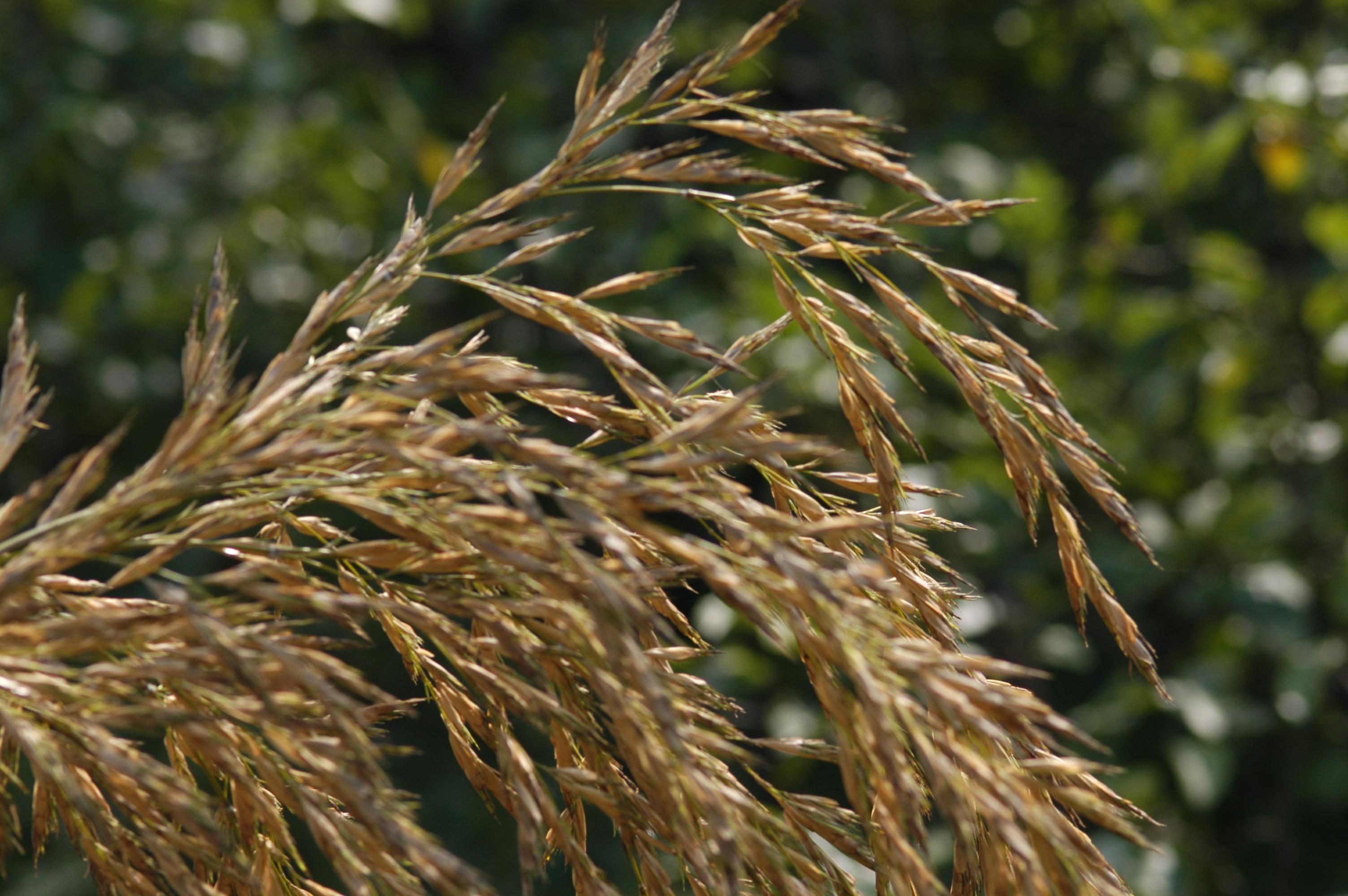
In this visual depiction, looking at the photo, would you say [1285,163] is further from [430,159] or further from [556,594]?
[556,594]

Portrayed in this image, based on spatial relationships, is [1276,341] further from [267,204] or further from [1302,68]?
[267,204]

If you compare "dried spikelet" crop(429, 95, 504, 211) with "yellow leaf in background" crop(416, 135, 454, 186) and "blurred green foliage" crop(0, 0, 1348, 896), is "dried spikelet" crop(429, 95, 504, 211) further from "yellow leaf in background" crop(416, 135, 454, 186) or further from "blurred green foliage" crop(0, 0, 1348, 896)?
"yellow leaf in background" crop(416, 135, 454, 186)

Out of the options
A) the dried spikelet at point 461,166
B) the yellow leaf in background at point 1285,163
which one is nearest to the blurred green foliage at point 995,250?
the yellow leaf in background at point 1285,163

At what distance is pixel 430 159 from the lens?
2.39m

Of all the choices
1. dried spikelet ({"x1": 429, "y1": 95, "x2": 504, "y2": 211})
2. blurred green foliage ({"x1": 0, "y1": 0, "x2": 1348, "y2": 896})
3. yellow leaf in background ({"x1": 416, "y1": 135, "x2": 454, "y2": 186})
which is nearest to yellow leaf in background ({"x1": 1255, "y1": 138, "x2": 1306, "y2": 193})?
blurred green foliage ({"x1": 0, "y1": 0, "x2": 1348, "y2": 896})

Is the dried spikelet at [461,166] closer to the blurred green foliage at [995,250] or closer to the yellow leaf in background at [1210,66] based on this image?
the blurred green foliage at [995,250]

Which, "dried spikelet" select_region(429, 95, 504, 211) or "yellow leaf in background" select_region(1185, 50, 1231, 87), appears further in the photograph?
"yellow leaf in background" select_region(1185, 50, 1231, 87)

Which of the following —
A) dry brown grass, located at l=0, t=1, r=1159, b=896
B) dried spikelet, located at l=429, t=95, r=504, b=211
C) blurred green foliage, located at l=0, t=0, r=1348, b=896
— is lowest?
blurred green foliage, located at l=0, t=0, r=1348, b=896

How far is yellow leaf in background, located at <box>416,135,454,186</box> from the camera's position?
7.82 feet

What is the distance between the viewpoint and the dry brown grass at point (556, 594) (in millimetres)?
489

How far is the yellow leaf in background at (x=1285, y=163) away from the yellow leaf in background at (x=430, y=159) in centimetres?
136

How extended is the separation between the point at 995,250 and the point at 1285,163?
1.52 feet

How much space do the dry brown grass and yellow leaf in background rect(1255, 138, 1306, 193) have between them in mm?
1672

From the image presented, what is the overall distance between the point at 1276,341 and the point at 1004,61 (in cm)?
91
